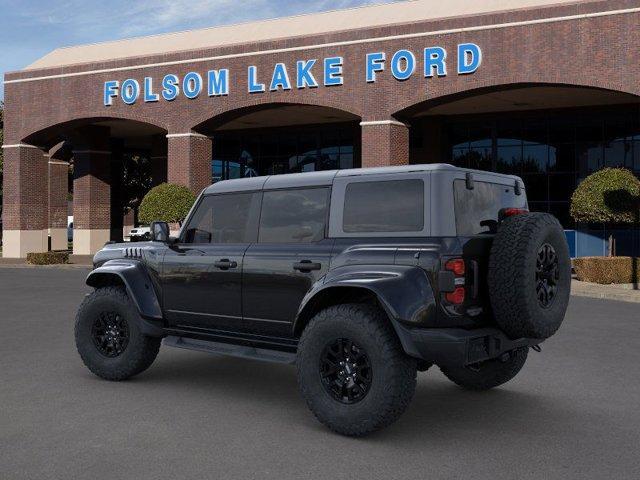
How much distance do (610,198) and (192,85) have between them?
17.5 m

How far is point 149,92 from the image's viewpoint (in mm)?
32719

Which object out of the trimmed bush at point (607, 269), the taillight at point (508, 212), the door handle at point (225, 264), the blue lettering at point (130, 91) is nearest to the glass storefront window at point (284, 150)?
the blue lettering at point (130, 91)

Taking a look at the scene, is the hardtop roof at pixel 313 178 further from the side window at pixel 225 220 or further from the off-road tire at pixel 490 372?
the off-road tire at pixel 490 372

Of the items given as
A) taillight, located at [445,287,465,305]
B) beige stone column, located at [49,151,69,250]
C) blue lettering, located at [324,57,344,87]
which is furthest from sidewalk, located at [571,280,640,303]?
beige stone column, located at [49,151,69,250]

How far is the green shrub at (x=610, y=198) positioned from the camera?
22.9 m

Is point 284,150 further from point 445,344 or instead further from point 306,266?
point 445,344

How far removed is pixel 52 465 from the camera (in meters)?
5.11

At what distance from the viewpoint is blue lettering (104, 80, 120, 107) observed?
33.6m

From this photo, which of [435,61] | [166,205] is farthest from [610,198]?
[166,205]

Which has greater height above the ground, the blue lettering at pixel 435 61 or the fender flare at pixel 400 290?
the blue lettering at pixel 435 61

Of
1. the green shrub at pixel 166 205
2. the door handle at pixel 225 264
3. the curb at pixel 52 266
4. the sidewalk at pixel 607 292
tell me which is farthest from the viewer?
the green shrub at pixel 166 205

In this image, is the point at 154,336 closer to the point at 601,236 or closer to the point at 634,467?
the point at 634,467

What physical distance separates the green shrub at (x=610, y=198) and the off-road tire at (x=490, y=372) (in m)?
17.1

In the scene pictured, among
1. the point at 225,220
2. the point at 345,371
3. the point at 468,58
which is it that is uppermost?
the point at 468,58
